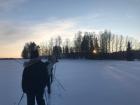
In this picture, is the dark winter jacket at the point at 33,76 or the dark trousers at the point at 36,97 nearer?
the dark winter jacket at the point at 33,76

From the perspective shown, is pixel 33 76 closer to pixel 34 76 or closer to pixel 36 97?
pixel 34 76

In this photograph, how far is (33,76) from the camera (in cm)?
753

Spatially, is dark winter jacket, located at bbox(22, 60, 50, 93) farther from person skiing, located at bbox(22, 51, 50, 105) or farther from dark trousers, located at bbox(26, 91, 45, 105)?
dark trousers, located at bbox(26, 91, 45, 105)

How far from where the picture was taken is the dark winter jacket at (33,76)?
7.52m

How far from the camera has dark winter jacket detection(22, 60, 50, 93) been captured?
752 centimetres

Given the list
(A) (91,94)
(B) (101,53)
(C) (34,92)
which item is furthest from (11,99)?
(B) (101,53)

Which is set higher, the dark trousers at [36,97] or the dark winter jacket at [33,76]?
the dark winter jacket at [33,76]

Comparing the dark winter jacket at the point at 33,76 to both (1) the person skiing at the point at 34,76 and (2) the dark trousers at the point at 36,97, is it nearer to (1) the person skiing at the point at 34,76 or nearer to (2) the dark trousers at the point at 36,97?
(1) the person skiing at the point at 34,76

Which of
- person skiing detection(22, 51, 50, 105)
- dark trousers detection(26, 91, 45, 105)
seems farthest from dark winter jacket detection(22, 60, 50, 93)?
dark trousers detection(26, 91, 45, 105)

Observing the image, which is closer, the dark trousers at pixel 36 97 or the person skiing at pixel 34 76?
the person skiing at pixel 34 76

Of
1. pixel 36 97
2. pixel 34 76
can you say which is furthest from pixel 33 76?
pixel 36 97

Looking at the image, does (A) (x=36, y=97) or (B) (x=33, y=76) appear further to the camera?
(A) (x=36, y=97)

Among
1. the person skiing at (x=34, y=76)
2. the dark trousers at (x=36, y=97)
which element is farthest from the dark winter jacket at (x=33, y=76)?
the dark trousers at (x=36, y=97)

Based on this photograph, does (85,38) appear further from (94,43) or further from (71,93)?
(71,93)
